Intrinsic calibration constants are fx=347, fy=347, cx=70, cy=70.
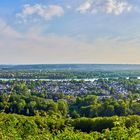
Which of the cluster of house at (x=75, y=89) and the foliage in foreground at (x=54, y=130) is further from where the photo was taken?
the cluster of house at (x=75, y=89)

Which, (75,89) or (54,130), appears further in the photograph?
(75,89)

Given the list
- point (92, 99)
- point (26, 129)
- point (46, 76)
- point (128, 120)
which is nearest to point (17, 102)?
point (92, 99)

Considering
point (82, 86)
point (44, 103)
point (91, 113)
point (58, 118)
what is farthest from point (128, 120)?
point (82, 86)

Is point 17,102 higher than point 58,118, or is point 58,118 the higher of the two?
point 58,118

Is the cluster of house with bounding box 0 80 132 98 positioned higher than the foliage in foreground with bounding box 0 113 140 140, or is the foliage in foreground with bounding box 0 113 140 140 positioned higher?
the foliage in foreground with bounding box 0 113 140 140

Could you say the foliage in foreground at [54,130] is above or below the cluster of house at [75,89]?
above

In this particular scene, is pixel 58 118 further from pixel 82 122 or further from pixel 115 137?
pixel 82 122

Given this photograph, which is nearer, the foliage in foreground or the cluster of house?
the foliage in foreground

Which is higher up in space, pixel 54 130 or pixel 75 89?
pixel 54 130

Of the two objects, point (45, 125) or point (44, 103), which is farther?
point (44, 103)

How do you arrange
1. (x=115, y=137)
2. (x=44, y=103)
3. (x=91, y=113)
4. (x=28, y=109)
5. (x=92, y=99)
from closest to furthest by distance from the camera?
(x=115, y=137) < (x=91, y=113) < (x=28, y=109) < (x=44, y=103) < (x=92, y=99)

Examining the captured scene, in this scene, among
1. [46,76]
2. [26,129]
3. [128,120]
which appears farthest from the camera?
[46,76]
